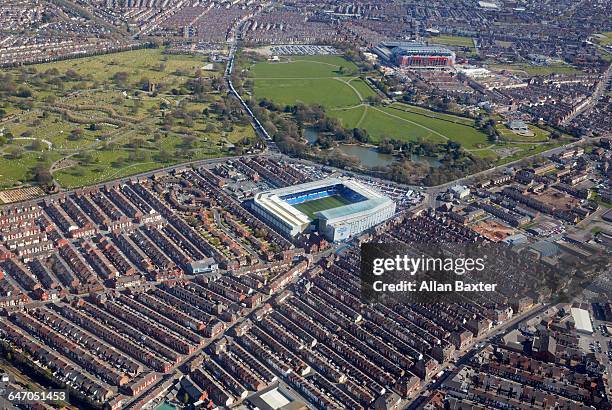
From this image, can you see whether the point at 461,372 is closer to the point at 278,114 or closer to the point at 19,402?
the point at 19,402

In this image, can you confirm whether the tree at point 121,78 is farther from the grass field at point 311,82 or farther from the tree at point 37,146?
the tree at point 37,146

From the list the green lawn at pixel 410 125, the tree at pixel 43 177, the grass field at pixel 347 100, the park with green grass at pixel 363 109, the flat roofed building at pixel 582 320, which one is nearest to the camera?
the flat roofed building at pixel 582 320

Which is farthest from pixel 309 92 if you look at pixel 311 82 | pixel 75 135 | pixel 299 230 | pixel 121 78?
pixel 299 230

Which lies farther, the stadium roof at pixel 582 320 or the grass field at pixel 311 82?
the grass field at pixel 311 82

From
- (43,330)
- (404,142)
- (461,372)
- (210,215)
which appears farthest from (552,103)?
(43,330)

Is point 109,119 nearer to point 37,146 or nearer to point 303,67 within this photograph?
point 37,146

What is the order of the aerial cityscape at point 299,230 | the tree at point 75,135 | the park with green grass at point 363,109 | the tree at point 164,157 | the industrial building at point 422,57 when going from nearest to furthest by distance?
1. the aerial cityscape at point 299,230
2. the tree at point 164,157
3. the tree at point 75,135
4. the park with green grass at point 363,109
5. the industrial building at point 422,57

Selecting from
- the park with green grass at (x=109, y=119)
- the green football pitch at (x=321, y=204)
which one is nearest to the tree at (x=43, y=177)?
the park with green grass at (x=109, y=119)
